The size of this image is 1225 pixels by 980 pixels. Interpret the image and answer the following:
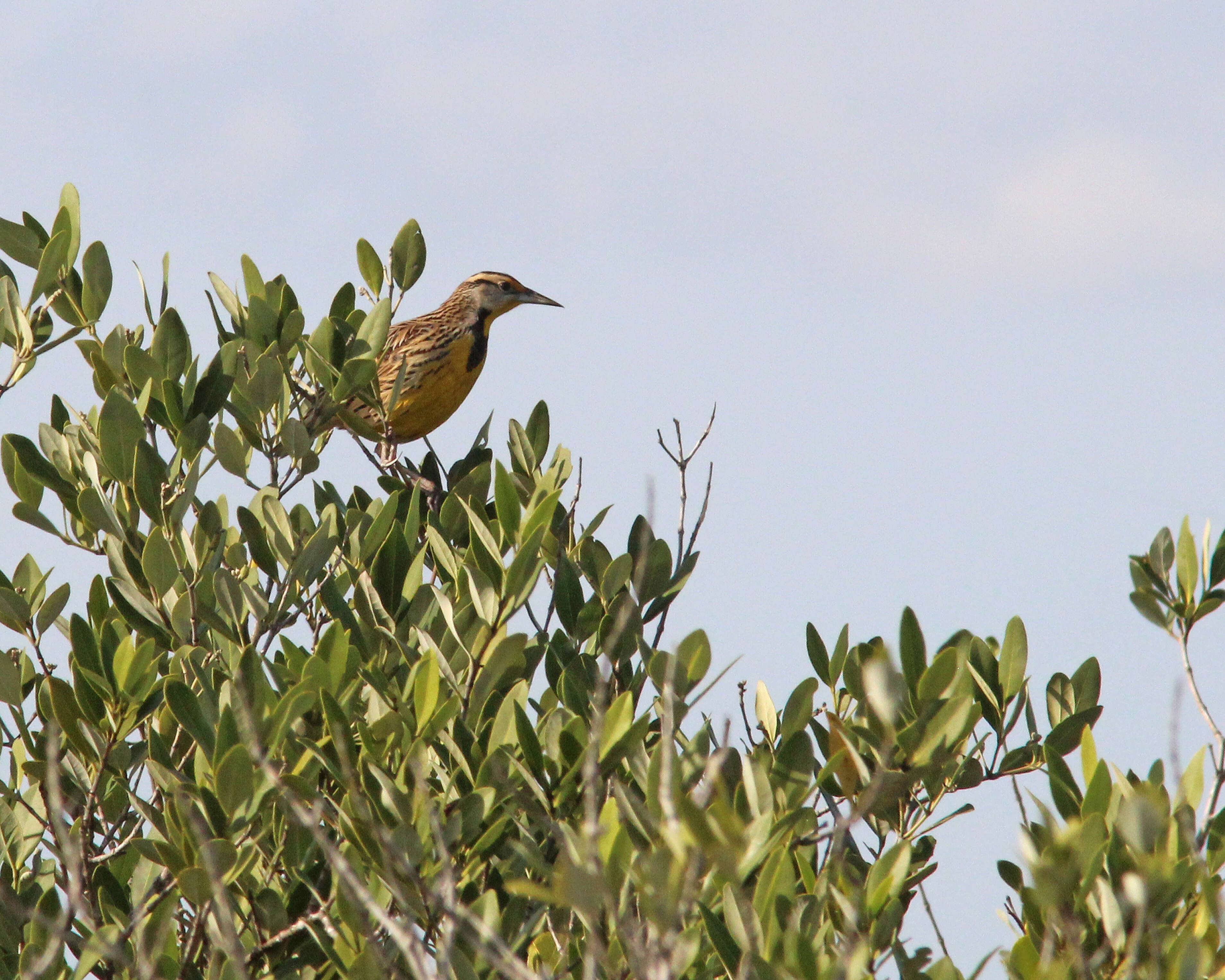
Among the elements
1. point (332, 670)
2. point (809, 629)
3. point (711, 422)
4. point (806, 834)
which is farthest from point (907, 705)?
point (711, 422)

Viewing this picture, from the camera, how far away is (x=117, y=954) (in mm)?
2221

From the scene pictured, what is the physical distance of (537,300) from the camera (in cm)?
913

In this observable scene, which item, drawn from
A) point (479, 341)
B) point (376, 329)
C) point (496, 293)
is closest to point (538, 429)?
point (376, 329)

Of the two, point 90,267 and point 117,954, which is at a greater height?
point 90,267

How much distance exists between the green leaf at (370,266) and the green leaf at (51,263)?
102 centimetres

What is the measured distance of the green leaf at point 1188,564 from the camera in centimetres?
388

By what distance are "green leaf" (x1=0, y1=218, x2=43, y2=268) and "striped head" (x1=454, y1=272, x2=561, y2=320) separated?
4370mm

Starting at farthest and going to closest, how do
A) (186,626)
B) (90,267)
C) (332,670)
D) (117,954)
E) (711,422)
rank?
(711,422) < (90,267) < (186,626) < (332,670) < (117,954)

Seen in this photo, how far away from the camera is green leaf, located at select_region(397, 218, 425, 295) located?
4.93m

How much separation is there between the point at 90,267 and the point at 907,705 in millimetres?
2502

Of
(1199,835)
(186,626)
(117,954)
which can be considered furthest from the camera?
(186,626)

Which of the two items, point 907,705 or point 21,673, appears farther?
point 21,673

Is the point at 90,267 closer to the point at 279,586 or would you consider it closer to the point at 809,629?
the point at 279,586

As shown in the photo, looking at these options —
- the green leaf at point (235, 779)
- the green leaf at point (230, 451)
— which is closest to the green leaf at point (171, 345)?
the green leaf at point (230, 451)
